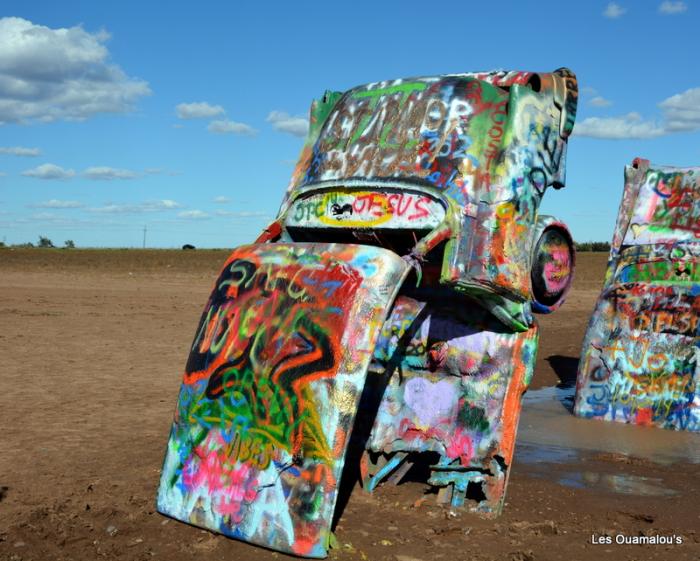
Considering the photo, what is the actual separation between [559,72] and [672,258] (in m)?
3.95

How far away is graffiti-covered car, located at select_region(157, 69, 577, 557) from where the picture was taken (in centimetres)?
532

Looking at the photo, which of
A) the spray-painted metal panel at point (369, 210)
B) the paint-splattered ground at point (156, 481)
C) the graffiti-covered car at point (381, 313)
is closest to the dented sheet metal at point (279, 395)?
the graffiti-covered car at point (381, 313)

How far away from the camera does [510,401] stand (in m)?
6.54

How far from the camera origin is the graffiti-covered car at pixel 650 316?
375 inches

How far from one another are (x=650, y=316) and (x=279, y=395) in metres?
5.80

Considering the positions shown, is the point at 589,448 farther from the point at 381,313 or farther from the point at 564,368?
the point at 564,368

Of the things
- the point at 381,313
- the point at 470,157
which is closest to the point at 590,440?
the point at 470,157

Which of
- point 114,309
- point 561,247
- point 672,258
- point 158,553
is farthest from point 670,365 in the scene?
point 114,309

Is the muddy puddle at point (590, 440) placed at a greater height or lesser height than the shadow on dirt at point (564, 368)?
lesser

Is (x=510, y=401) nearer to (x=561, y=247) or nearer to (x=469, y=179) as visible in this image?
(x=561, y=247)

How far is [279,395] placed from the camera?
543cm

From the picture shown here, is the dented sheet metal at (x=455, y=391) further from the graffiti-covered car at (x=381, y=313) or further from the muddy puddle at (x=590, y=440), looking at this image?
the muddy puddle at (x=590, y=440)

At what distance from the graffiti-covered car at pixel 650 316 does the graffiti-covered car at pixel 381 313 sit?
3.28 meters

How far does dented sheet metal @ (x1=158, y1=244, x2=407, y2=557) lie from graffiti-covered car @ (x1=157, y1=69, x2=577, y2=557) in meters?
0.01
